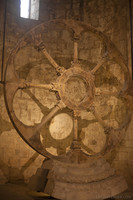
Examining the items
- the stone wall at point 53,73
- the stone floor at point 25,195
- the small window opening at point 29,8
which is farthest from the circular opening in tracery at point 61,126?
the small window opening at point 29,8

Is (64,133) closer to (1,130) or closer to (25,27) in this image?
(1,130)

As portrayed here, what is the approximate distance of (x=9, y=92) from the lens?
144 inches

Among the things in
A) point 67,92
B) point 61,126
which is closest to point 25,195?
point 67,92

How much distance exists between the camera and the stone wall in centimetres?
535

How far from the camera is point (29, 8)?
642 cm

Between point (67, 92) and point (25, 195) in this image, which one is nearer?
point (25, 195)

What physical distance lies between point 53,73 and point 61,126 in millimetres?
1337

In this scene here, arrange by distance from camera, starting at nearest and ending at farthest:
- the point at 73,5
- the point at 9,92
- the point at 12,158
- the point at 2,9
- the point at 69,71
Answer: the point at 9,92
the point at 69,71
the point at 12,158
the point at 2,9
the point at 73,5

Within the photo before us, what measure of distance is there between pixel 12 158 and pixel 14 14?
3326mm

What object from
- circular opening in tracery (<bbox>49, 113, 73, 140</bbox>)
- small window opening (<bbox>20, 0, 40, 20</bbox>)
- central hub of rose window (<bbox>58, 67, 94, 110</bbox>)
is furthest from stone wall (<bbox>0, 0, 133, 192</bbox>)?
central hub of rose window (<bbox>58, 67, 94, 110</bbox>)

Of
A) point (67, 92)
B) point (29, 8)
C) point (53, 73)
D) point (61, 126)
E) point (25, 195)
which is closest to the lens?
point (25, 195)

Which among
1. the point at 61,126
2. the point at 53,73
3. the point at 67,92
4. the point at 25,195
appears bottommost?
the point at 25,195

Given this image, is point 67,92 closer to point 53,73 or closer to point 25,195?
point 25,195

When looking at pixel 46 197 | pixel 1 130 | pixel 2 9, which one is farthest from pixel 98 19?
pixel 46 197
